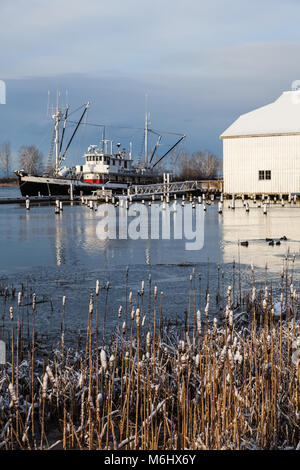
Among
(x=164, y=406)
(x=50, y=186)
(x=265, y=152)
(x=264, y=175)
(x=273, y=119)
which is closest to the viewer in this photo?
(x=164, y=406)

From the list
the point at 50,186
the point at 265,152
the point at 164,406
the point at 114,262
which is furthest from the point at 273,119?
the point at 164,406

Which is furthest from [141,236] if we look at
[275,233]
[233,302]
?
[233,302]

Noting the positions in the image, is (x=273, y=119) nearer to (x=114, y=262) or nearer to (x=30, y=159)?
(x=114, y=262)

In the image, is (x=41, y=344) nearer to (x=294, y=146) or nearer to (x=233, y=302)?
(x=233, y=302)

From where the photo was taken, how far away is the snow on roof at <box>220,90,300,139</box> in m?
50.3

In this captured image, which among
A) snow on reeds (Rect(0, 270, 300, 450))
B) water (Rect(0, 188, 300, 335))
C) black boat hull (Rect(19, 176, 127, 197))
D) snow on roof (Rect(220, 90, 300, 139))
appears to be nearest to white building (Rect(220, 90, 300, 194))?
snow on roof (Rect(220, 90, 300, 139))

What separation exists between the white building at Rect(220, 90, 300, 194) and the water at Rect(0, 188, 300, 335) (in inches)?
878

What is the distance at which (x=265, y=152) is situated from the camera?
5009cm

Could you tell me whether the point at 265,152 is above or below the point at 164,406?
above

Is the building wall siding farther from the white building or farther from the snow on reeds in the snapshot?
the snow on reeds

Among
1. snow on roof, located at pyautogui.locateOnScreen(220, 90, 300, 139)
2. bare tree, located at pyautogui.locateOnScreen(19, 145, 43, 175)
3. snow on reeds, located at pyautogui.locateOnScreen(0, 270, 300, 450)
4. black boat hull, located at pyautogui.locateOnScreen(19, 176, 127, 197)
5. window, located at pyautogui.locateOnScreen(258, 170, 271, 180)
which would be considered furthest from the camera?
bare tree, located at pyautogui.locateOnScreen(19, 145, 43, 175)

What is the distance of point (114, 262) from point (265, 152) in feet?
120

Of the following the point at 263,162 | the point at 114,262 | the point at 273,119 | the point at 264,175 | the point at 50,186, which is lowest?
the point at 114,262

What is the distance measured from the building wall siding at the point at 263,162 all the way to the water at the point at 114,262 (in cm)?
2225
